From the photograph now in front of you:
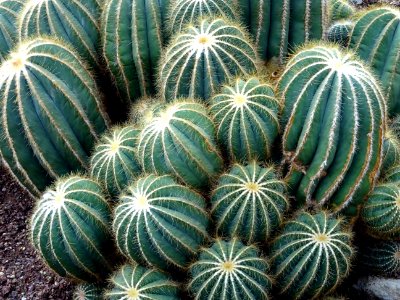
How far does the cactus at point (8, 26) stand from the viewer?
4367 millimetres

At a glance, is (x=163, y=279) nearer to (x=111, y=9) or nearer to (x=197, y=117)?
(x=197, y=117)

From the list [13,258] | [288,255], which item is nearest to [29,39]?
[13,258]

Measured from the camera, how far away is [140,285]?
309 cm

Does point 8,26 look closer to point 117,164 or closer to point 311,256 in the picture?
point 117,164

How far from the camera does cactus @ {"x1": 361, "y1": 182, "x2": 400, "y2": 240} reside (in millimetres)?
3410

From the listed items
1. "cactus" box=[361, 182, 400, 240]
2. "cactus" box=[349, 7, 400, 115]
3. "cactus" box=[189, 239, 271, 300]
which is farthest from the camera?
"cactus" box=[349, 7, 400, 115]

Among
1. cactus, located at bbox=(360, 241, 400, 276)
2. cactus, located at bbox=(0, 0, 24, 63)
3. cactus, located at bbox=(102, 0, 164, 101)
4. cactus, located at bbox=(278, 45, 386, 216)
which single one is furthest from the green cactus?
cactus, located at bbox=(360, 241, 400, 276)

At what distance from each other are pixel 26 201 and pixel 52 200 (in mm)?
1323

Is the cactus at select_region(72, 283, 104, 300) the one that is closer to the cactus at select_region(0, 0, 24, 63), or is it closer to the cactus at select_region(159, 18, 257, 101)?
the cactus at select_region(159, 18, 257, 101)

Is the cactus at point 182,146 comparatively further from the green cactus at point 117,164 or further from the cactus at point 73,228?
the cactus at point 73,228

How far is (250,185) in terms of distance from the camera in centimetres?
314

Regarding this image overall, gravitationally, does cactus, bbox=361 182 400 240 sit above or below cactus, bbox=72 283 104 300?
above

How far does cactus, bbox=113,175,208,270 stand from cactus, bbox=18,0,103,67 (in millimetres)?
1411

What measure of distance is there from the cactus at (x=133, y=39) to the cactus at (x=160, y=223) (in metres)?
1.15
